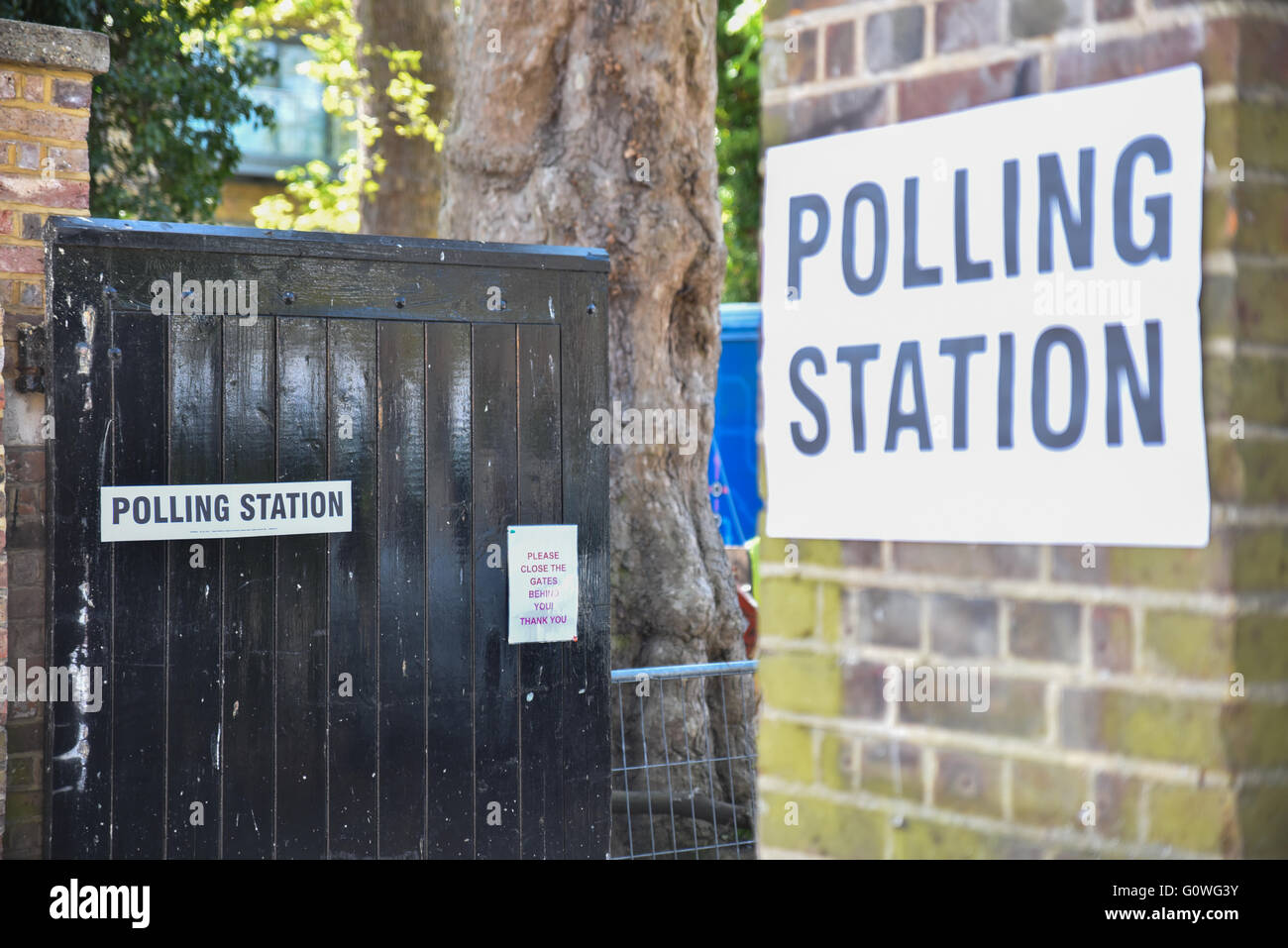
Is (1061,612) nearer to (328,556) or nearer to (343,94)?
(328,556)

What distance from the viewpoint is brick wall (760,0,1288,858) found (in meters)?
1.45

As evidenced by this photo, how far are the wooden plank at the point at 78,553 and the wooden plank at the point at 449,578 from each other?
3.07 ft

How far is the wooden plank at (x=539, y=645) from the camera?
4297 millimetres

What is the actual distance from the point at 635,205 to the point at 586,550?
2.58 metres

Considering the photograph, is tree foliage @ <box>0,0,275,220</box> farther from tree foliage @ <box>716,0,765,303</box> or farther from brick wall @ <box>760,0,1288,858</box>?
tree foliage @ <box>716,0,765,303</box>

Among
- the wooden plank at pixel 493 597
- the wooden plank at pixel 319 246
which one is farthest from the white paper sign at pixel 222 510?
the wooden plank at pixel 319 246

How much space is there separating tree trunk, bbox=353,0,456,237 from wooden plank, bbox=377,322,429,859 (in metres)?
6.71

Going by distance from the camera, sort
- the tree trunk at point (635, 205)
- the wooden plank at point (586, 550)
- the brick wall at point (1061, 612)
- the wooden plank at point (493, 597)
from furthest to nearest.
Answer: the tree trunk at point (635, 205) → the wooden plank at point (586, 550) → the wooden plank at point (493, 597) → the brick wall at point (1061, 612)

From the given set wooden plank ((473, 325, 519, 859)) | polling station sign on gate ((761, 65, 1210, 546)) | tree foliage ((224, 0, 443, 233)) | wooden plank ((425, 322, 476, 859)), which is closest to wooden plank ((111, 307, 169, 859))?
wooden plank ((425, 322, 476, 859))

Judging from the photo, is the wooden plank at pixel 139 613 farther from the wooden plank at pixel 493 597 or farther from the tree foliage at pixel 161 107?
the tree foliage at pixel 161 107

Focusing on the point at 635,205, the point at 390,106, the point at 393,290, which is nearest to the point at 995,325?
the point at 393,290

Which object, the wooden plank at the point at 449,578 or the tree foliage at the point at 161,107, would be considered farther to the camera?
the tree foliage at the point at 161,107

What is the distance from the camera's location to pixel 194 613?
381 centimetres
